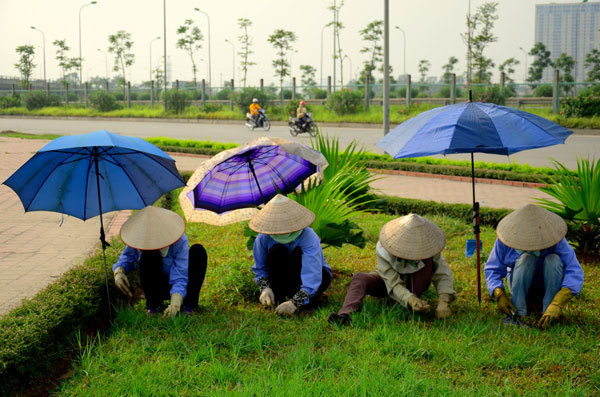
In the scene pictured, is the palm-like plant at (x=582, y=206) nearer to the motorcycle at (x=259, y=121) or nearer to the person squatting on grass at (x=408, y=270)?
the person squatting on grass at (x=408, y=270)

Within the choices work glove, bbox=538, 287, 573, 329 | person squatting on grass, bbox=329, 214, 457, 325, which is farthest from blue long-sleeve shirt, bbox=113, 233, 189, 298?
work glove, bbox=538, 287, 573, 329

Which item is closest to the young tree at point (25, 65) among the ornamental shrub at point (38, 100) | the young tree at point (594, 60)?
the ornamental shrub at point (38, 100)

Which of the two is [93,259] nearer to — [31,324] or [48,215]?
[31,324]

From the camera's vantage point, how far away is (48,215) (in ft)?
28.7

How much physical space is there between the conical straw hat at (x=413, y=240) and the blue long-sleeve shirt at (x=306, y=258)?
1.58ft

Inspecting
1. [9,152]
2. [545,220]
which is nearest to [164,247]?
[545,220]

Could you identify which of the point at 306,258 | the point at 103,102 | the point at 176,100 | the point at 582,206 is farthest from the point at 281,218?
the point at 103,102

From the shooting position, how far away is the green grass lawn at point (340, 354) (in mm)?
3253

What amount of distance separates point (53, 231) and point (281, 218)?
4524mm

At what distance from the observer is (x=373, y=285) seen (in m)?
4.43

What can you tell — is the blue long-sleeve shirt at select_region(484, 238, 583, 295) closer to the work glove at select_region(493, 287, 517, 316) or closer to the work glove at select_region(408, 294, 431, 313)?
the work glove at select_region(493, 287, 517, 316)

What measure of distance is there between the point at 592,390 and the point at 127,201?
10.8 feet

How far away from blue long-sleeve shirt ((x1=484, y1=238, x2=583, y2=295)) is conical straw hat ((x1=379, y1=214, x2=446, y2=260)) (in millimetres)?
450

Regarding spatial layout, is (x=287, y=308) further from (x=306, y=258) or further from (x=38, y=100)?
(x=38, y=100)
